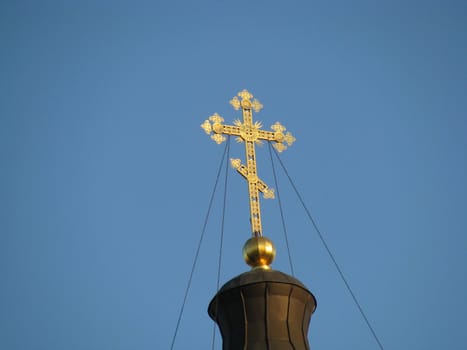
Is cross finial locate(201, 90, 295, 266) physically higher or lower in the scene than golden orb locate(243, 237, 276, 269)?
higher

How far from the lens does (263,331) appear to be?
11.4 metres

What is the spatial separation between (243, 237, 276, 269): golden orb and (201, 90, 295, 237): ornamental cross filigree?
37cm

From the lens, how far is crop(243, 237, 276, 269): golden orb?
12625mm

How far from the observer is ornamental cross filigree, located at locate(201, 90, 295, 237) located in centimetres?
1369

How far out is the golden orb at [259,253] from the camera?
12.6 meters

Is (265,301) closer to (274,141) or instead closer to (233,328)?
(233,328)

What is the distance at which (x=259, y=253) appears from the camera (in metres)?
12.6

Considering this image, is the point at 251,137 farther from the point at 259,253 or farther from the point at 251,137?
the point at 259,253

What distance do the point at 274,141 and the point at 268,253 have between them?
349 cm

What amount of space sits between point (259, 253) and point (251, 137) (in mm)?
3204

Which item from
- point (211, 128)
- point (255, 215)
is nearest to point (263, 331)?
point (255, 215)

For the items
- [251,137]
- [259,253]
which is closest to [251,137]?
[251,137]

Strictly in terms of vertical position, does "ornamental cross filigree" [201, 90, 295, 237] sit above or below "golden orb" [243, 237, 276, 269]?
above

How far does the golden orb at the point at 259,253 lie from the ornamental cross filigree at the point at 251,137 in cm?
37
